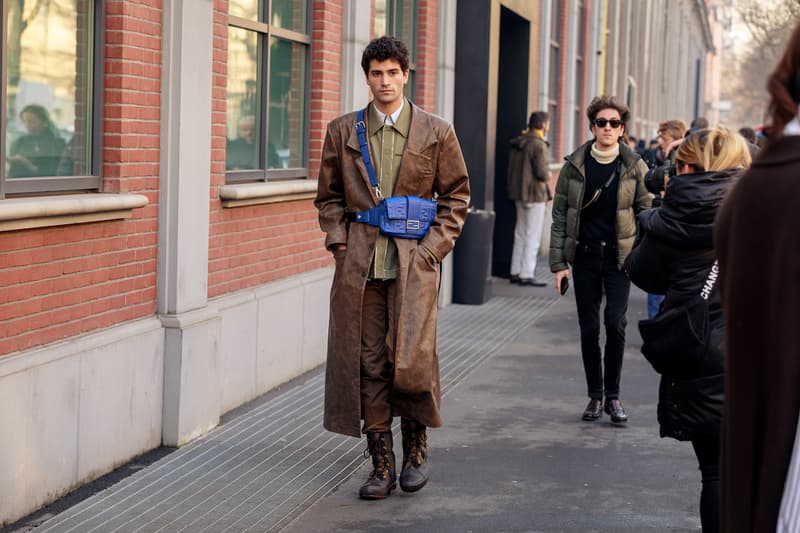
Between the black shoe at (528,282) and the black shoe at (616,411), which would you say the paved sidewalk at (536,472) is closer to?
the black shoe at (616,411)

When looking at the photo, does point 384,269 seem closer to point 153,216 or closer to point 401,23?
point 153,216

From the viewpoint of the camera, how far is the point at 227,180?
342 inches

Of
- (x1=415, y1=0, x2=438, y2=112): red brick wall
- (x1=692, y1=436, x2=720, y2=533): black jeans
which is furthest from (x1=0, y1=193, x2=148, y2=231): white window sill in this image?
(x1=415, y1=0, x2=438, y2=112): red brick wall

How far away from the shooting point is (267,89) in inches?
370

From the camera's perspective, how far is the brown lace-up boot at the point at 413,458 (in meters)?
6.45

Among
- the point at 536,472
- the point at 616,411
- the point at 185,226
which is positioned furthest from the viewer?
the point at 616,411

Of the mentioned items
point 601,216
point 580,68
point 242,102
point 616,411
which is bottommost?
point 616,411

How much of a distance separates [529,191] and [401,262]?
1092cm

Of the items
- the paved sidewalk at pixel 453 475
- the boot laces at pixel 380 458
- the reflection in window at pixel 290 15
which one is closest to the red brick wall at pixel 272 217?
the reflection in window at pixel 290 15

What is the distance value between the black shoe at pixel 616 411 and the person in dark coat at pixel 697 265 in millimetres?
3152

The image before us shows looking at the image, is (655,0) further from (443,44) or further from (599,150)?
(599,150)

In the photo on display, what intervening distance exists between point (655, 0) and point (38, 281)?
133 feet

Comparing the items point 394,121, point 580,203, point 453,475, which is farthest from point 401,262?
point 580,203

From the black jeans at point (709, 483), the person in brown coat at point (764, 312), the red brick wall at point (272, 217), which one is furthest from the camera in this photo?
the red brick wall at point (272, 217)
